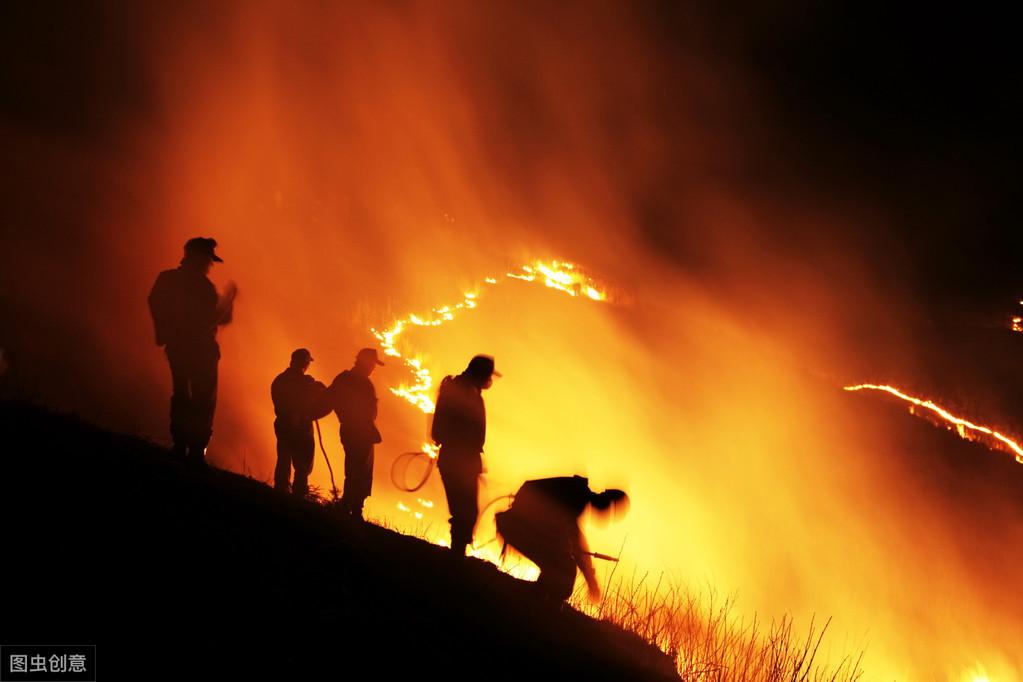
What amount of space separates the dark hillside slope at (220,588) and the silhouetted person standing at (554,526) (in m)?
0.36

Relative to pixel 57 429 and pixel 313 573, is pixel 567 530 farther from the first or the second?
pixel 57 429

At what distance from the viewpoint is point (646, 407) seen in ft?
175

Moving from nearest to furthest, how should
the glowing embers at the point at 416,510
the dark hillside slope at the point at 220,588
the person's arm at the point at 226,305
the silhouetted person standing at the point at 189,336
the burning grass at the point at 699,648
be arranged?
the dark hillside slope at the point at 220,588, the silhouetted person standing at the point at 189,336, the person's arm at the point at 226,305, the burning grass at the point at 699,648, the glowing embers at the point at 416,510

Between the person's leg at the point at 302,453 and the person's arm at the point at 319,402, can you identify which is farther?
the person's leg at the point at 302,453

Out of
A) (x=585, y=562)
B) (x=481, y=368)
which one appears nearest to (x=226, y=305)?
(x=481, y=368)

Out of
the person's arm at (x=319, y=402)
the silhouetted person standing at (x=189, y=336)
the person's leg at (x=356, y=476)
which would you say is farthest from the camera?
the person's arm at (x=319, y=402)

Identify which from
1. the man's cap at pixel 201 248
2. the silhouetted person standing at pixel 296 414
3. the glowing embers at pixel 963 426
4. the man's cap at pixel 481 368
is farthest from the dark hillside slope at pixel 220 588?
the glowing embers at pixel 963 426

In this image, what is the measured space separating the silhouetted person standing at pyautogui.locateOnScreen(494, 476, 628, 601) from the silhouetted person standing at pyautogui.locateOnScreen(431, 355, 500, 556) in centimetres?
75

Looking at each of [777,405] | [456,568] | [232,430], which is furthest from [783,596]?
[456,568]

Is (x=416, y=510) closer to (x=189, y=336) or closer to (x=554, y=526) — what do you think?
(x=189, y=336)

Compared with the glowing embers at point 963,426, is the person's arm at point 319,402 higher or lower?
lower

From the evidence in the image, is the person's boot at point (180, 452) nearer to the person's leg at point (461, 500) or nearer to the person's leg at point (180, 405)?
the person's leg at point (180, 405)

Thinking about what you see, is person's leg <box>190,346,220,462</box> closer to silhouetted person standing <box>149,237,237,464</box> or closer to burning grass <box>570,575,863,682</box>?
silhouetted person standing <box>149,237,237,464</box>

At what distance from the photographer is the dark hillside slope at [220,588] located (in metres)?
5.64
